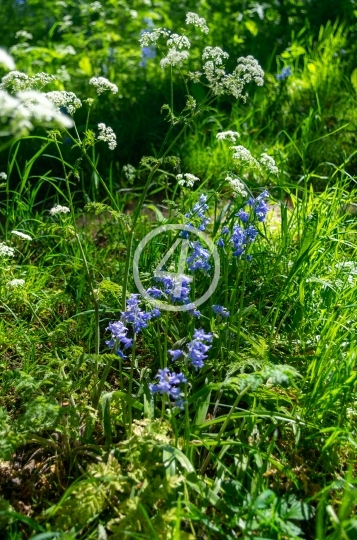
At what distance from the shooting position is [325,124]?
13.3 ft

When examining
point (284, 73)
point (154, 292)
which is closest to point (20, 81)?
point (154, 292)

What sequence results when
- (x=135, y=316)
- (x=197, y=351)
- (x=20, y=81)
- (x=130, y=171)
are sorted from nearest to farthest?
(x=197, y=351)
(x=135, y=316)
(x=20, y=81)
(x=130, y=171)

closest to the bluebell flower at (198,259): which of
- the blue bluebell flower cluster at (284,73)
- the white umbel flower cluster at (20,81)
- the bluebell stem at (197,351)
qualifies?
the bluebell stem at (197,351)

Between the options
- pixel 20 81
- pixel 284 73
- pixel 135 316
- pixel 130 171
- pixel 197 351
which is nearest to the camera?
pixel 197 351

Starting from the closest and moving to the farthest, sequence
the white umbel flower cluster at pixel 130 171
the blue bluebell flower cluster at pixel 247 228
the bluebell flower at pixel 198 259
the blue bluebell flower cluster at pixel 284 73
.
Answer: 1. the bluebell flower at pixel 198 259
2. the blue bluebell flower cluster at pixel 247 228
3. the white umbel flower cluster at pixel 130 171
4. the blue bluebell flower cluster at pixel 284 73

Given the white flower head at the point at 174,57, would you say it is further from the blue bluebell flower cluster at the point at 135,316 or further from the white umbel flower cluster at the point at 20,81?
the blue bluebell flower cluster at the point at 135,316

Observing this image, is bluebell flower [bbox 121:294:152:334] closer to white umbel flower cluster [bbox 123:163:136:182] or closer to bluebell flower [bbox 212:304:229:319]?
bluebell flower [bbox 212:304:229:319]

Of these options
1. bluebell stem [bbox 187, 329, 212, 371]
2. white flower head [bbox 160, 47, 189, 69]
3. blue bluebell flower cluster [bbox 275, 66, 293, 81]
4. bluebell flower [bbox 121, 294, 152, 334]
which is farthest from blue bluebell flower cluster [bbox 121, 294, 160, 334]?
blue bluebell flower cluster [bbox 275, 66, 293, 81]

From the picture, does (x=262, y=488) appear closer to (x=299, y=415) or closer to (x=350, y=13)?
(x=299, y=415)

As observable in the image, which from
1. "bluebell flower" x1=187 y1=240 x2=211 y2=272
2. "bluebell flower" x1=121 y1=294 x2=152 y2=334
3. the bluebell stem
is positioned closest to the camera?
the bluebell stem

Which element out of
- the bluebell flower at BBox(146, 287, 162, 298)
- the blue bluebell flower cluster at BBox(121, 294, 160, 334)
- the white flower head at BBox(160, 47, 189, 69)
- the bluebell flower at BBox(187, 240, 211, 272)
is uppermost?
the white flower head at BBox(160, 47, 189, 69)

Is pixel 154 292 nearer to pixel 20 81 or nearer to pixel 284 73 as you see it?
pixel 20 81

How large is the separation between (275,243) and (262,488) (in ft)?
4.44

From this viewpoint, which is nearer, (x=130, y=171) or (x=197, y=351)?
(x=197, y=351)
